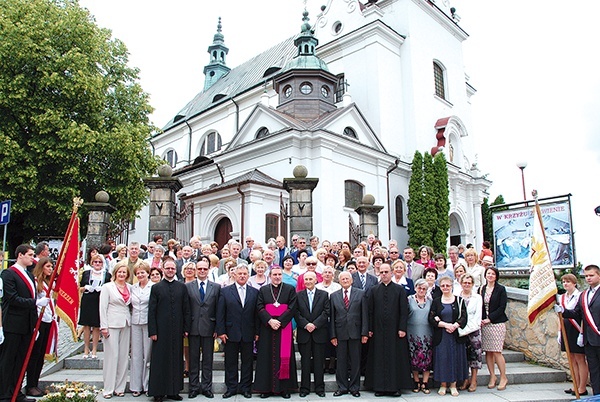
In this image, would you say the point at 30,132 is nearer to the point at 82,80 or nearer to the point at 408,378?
the point at 82,80

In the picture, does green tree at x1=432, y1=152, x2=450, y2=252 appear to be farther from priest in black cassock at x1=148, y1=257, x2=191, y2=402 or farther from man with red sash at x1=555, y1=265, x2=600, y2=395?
priest in black cassock at x1=148, y1=257, x2=191, y2=402

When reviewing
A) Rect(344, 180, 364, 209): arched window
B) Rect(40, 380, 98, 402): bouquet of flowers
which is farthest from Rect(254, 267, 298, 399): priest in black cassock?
Rect(344, 180, 364, 209): arched window

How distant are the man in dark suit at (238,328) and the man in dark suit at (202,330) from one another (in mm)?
120

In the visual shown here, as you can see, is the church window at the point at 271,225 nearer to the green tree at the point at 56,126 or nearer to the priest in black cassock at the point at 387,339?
the green tree at the point at 56,126

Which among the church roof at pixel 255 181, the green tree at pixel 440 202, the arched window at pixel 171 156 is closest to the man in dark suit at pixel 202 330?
the church roof at pixel 255 181

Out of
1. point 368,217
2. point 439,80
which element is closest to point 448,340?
point 368,217

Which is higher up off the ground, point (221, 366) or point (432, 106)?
point (432, 106)

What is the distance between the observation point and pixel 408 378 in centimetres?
673

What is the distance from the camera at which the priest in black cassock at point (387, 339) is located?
21.8ft

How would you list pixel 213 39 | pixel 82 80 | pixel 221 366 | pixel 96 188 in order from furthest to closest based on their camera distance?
pixel 213 39
pixel 96 188
pixel 82 80
pixel 221 366

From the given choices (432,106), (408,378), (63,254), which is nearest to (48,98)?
(63,254)

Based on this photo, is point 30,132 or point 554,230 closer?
point 554,230

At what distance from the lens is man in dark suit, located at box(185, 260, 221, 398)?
6.47 m

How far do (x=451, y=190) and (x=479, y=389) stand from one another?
21.9 meters
